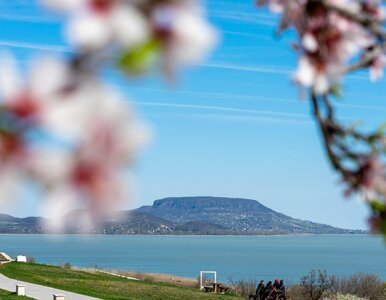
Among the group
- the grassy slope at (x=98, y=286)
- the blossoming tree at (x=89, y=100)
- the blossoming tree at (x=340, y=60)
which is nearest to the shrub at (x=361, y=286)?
the grassy slope at (x=98, y=286)

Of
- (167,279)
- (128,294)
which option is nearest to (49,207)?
(128,294)

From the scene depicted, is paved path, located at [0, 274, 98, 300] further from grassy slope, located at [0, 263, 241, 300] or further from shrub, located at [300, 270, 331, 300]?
shrub, located at [300, 270, 331, 300]

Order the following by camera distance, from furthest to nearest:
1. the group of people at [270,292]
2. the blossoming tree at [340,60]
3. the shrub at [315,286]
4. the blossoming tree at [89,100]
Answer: the shrub at [315,286], the group of people at [270,292], the blossoming tree at [340,60], the blossoming tree at [89,100]

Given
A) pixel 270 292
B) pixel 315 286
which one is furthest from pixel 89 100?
pixel 315 286

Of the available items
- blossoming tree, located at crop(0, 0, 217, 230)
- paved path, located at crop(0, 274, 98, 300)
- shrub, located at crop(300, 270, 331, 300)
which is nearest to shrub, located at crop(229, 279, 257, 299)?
shrub, located at crop(300, 270, 331, 300)

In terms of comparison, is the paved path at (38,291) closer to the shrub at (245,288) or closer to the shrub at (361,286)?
the shrub at (245,288)

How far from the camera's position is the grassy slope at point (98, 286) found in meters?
22.6

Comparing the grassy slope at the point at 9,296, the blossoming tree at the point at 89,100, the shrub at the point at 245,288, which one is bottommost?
the shrub at the point at 245,288

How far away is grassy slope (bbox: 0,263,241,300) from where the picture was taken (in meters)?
22.6

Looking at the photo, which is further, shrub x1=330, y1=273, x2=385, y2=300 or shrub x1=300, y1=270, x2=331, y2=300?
shrub x1=330, y1=273, x2=385, y2=300

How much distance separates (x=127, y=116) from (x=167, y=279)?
39074 mm

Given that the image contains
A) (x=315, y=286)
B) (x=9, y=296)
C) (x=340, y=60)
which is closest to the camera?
(x=340, y=60)

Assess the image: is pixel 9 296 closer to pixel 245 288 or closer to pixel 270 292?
pixel 270 292

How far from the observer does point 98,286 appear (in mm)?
24328
